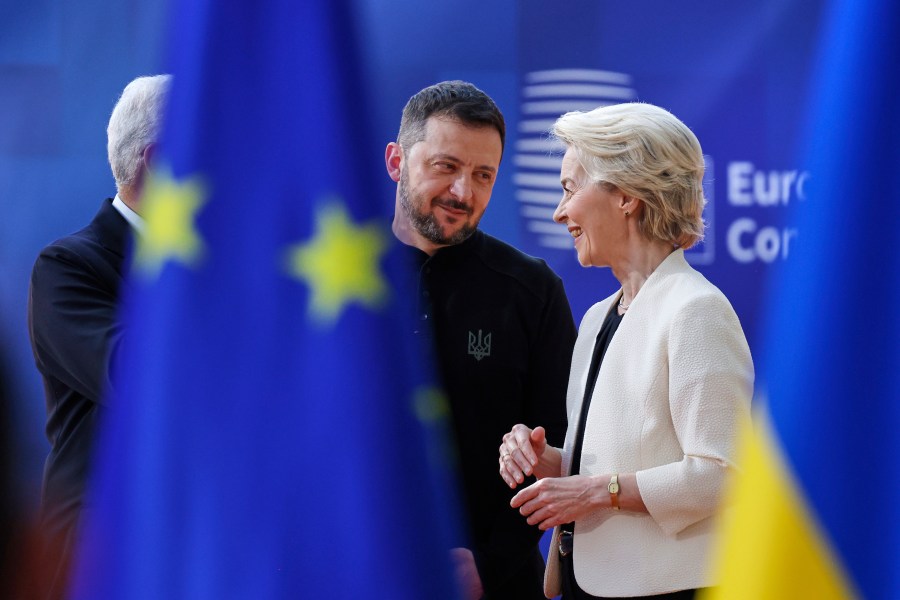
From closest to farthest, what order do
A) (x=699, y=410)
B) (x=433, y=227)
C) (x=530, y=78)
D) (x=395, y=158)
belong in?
(x=699, y=410)
(x=433, y=227)
(x=395, y=158)
(x=530, y=78)

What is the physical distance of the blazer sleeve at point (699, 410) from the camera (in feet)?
5.77

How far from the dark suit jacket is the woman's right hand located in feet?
2.18

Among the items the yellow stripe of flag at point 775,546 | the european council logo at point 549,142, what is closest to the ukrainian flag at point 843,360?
the yellow stripe of flag at point 775,546

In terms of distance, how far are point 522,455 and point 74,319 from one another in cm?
77

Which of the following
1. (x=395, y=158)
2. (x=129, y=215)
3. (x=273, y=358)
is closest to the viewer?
(x=273, y=358)

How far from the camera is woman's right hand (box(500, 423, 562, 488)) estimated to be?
1887 mm

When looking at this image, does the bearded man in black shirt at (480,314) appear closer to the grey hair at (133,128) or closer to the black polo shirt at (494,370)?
the black polo shirt at (494,370)

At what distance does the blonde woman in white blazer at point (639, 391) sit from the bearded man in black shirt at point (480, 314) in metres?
0.17

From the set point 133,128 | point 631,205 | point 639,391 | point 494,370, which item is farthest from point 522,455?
point 133,128

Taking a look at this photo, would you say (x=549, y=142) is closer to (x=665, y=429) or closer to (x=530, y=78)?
(x=530, y=78)

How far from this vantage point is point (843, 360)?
31.3 inches

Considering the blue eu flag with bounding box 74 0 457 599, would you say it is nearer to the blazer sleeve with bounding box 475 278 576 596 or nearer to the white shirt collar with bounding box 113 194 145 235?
the white shirt collar with bounding box 113 194 145 235

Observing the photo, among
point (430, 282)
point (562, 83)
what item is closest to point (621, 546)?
point (430, 282)

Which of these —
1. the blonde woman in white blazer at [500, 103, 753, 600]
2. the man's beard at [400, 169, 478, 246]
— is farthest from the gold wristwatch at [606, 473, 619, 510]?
the man's beard at [400, 169, 478, 246]
